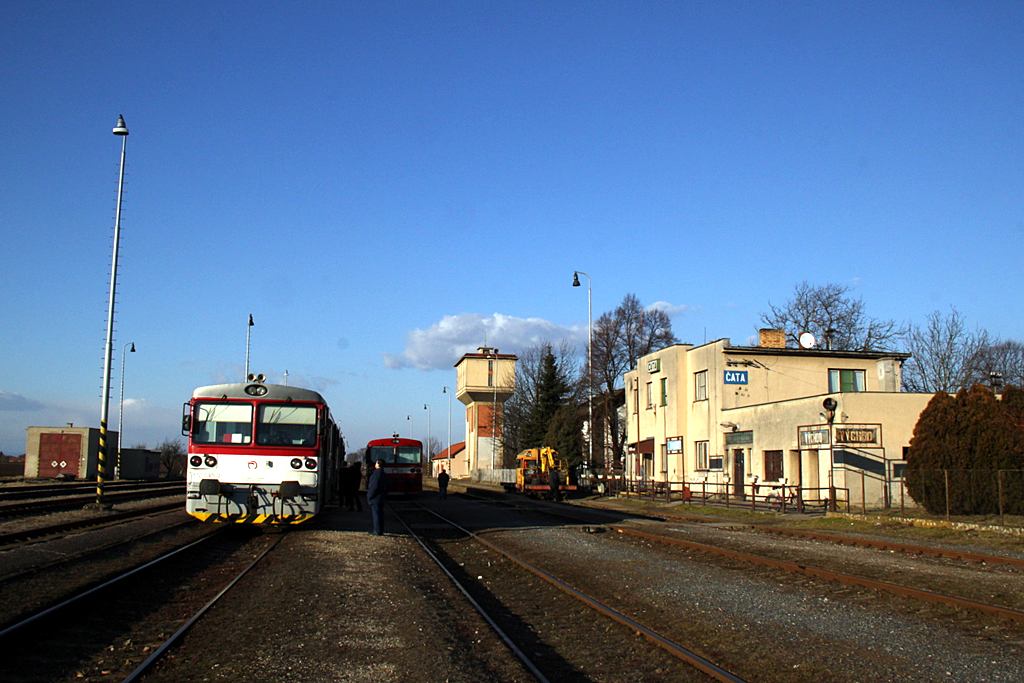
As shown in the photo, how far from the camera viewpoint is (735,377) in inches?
1492

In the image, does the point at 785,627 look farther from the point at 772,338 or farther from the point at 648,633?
the point at 772,338

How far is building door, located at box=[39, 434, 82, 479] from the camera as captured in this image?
171 feet

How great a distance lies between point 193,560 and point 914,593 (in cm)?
1132

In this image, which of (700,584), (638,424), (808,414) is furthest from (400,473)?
(700,584)

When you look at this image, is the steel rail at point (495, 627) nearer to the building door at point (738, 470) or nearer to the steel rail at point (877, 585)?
the steel rail at point (877, 585)

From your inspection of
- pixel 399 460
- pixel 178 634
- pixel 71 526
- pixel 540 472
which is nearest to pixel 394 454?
pixel 399 460

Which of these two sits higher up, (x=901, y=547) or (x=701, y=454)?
(x=701, y=454)

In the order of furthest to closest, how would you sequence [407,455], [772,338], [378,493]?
[772,338], [407,455], [378,493]

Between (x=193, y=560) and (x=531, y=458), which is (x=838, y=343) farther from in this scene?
(x=193, y=560)

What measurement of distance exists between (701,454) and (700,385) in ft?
11.0

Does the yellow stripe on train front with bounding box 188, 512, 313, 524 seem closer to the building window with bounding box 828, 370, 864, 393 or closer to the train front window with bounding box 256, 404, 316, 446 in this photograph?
the train front window with bounding box 256, 404, 316, 446

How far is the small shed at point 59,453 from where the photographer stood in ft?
171

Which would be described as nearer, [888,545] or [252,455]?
[252,455]

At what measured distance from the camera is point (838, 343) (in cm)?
5500
